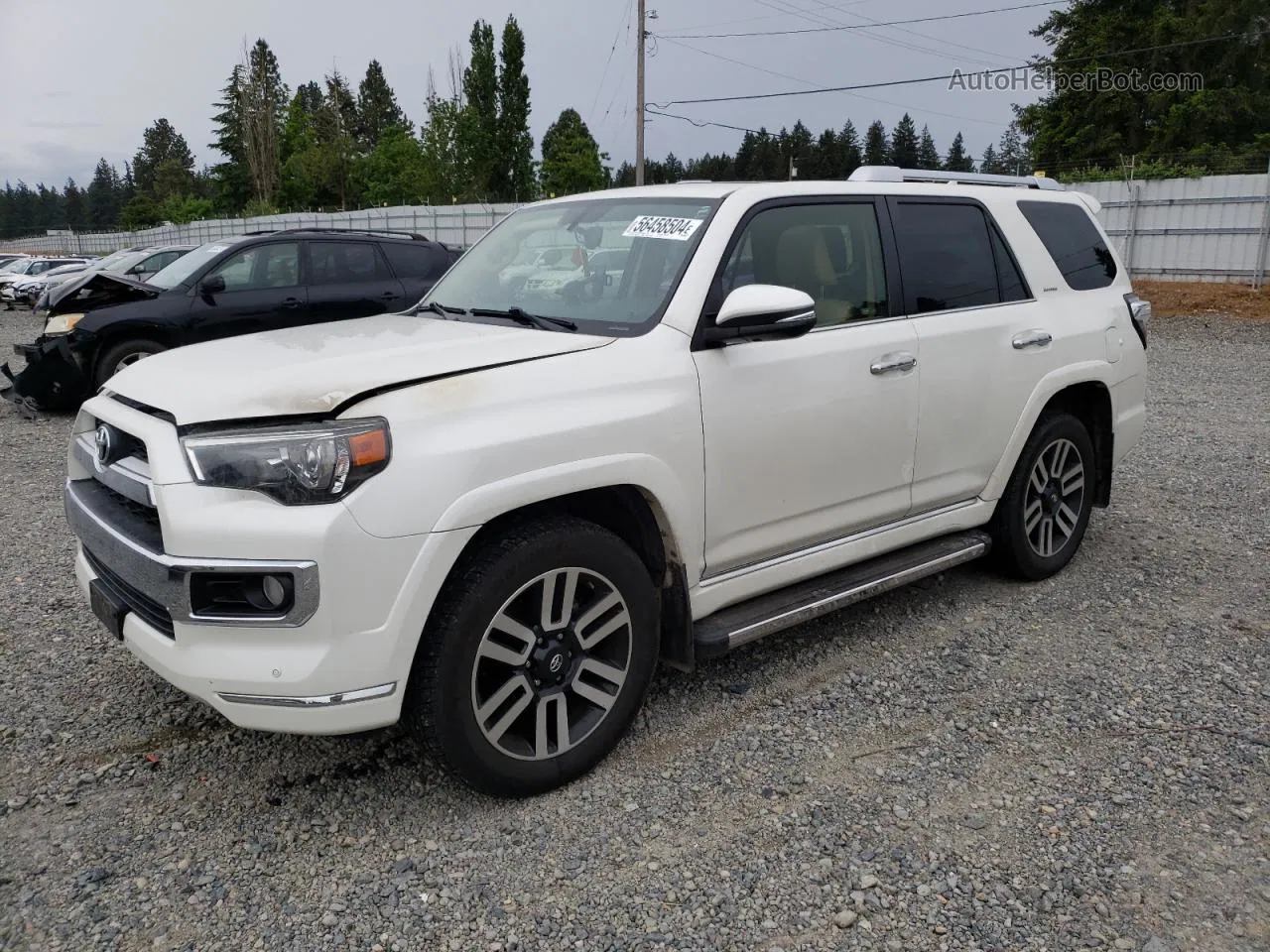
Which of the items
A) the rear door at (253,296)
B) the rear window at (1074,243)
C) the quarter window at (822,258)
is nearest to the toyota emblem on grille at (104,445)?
the quarter window at (822,258)

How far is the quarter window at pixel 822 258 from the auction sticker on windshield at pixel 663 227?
0.18 meters

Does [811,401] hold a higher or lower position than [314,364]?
lower

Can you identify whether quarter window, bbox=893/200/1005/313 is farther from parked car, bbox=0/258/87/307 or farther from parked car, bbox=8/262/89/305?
parked car, bbox=0/258/87/307

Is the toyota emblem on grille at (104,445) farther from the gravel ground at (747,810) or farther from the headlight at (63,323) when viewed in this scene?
the headlight at (63,323)

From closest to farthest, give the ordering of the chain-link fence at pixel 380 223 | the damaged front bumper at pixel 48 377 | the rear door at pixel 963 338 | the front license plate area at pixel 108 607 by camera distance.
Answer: the front license plate area at pixel 108 607 < the rear door at pixel 963 338 < the damaged front bumper at pixel 48 377 < the chain-link fence at pixel 380 223

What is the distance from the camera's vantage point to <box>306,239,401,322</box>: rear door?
10195mm

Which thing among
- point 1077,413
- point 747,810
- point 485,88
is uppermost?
point 485,88

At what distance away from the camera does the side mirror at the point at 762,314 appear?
316cm

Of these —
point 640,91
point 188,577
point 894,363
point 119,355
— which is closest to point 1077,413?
point 894,363

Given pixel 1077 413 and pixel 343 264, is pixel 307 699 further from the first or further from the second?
pixel 343 264

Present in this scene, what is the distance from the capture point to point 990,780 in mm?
3182

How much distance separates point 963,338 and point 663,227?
4.77ft

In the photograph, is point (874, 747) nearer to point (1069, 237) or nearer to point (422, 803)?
point (422, 803)

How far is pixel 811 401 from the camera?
3561mm
